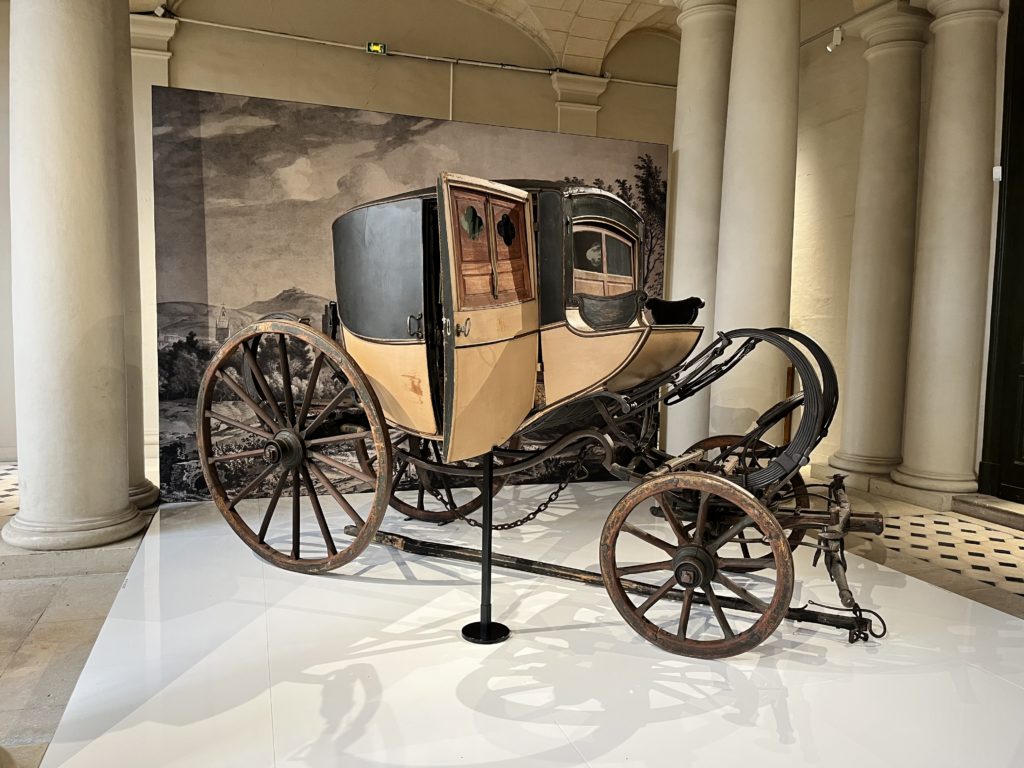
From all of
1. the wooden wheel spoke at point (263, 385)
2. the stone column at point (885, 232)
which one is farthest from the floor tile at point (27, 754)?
the stone column at point (885, 232)

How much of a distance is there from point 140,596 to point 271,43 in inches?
244

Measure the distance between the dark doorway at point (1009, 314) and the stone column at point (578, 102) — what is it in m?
4.19

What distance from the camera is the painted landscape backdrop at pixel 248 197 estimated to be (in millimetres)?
5391

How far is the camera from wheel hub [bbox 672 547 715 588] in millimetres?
3053

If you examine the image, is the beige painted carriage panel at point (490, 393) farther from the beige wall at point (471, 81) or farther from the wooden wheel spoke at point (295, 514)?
the beige wall at point (471, 81)

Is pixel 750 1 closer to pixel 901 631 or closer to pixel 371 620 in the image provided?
pixel 901 631

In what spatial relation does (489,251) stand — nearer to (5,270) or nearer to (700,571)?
(700,571)

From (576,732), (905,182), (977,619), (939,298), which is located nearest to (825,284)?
(905,182)

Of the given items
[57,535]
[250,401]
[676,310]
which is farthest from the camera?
[57,535]

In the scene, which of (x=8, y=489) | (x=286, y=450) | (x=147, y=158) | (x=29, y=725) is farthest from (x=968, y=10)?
(x=8, y=489)

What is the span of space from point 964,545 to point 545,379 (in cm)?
364

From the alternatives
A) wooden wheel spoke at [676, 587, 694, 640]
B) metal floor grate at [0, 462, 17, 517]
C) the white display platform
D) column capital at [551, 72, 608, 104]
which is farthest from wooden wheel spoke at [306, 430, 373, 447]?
column capital at [551, 72, 608, 104]

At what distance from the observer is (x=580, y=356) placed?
3396 mm

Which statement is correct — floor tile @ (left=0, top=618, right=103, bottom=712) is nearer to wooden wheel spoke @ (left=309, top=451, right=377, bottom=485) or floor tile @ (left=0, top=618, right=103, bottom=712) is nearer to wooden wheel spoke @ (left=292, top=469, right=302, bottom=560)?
wooden wheel spoke @ (left=292, top=469, right=302, bottom=560)
